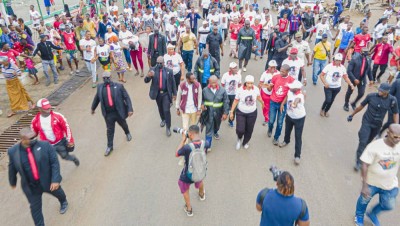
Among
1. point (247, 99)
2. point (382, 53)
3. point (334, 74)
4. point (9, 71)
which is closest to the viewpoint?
point (247, 99)

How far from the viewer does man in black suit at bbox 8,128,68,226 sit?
4250mm

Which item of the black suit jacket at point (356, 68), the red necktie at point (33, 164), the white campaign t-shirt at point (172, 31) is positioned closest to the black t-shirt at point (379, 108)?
the black suit jacket at point (356, 68)

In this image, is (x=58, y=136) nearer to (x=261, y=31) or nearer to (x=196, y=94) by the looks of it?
(x=196, y=94)

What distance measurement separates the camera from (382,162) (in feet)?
13.3

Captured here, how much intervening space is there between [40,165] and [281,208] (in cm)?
335

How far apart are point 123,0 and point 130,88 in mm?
13438

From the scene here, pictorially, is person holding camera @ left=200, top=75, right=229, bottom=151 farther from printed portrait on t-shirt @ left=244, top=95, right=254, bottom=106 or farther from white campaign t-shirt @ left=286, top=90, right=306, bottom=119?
white campaign t-shirt @ left=286, top=90, right=306, bottom=119

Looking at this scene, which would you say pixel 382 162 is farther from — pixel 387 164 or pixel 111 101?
pixel 111 101

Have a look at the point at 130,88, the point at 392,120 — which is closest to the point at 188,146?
the point at 392,120

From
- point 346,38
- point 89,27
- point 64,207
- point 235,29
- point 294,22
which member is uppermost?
point 89,27

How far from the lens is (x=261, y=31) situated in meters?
12.7

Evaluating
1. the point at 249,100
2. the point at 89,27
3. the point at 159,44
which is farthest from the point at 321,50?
the point at 89,27

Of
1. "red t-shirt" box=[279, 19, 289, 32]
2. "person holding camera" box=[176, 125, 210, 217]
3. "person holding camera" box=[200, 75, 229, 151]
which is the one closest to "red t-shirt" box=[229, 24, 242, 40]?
"red t-shirt" box=[279, 19, 289, 32]

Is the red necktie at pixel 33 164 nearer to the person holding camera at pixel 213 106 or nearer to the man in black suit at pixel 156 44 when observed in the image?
the person holding camera at pixel 213 106
